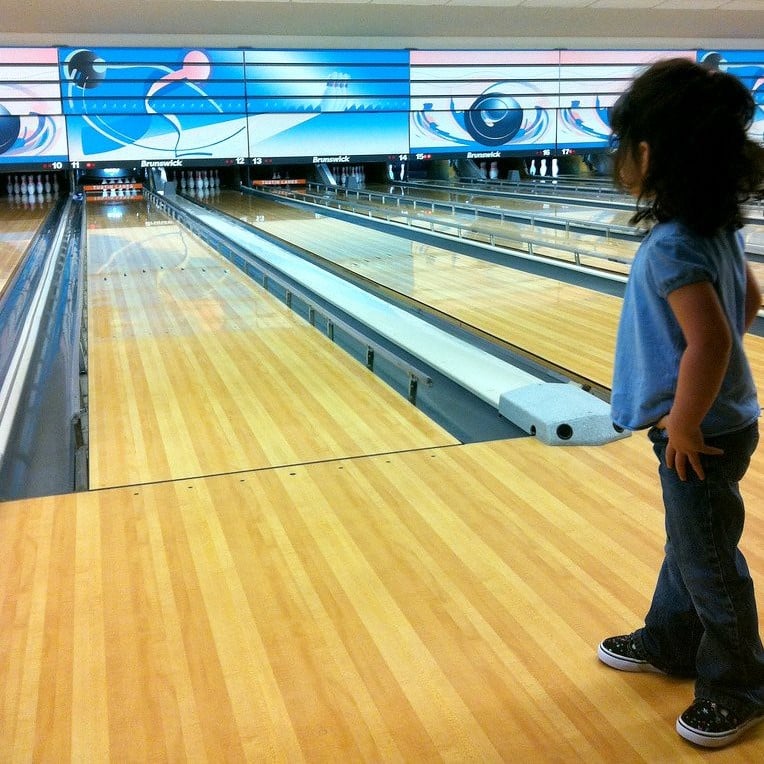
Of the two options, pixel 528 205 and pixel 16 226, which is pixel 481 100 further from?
pixel 16 226

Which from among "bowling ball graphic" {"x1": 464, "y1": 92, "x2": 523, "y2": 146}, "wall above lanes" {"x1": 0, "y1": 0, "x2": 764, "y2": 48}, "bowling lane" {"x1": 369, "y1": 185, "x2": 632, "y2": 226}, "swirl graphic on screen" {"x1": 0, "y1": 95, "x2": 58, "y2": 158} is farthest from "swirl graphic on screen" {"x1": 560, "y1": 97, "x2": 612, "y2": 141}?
"swirl graphic on screen" {"x1": 0, "y1": 95, "x2": 58, "y2": 158}

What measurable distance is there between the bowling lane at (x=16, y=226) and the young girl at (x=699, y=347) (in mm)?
4396

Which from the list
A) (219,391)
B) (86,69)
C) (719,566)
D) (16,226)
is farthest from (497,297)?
(86,69)

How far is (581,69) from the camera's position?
12.5 m

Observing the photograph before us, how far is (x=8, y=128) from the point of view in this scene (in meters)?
10.5

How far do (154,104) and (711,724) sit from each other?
1118 centimetres

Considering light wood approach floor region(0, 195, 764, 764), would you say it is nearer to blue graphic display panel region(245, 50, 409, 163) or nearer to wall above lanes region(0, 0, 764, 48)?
wall above lanes region(0, 0, 764, 48)

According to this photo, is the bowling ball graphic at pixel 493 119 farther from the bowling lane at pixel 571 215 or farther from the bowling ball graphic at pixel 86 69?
the bowling ball graphic at pixel 86 69

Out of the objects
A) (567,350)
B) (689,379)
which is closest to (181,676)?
(689,379)

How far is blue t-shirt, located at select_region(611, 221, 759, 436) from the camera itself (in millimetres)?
1050

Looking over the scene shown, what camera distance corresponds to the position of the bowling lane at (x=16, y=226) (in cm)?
574

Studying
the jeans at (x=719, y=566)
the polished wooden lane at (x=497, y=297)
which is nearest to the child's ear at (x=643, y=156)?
the jeans at (x=719, y=566)

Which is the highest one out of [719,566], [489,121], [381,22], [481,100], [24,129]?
[381,22]

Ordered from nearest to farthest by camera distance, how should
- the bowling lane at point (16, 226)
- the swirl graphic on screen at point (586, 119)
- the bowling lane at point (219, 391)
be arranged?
the bowling lane at point (219, 391)
the bowling lane at point (16, 226)
the swirl graphic on screen at point (586, 119)
